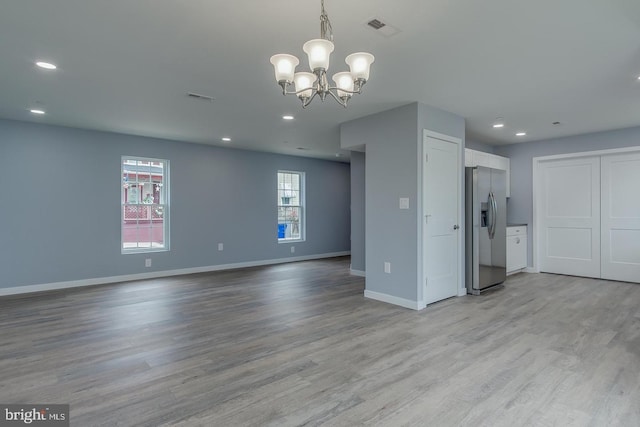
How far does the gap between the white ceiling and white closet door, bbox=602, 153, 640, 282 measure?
34.3 inches

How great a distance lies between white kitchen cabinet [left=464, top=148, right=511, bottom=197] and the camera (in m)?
5.41

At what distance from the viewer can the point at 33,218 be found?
5125 mm

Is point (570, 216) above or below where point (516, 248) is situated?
above

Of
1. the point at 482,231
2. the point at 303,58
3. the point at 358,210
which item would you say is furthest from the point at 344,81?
the point at 358,210

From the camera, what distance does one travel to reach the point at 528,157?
6.48 meters

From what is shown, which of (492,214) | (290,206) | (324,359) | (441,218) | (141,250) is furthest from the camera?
(290,206)

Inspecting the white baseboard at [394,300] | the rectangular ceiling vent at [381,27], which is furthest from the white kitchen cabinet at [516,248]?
the rectangular ceiling vent at [381,27]

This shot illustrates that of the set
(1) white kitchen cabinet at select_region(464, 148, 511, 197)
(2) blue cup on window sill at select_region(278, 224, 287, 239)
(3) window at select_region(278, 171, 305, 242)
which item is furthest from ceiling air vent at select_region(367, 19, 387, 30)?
(2) blue cup on window sill at select_region(278, 224, 287, 239)

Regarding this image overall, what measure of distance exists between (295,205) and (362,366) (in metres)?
5.93

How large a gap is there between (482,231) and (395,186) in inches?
62.3

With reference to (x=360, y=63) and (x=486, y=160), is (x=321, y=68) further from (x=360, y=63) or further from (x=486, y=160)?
(x=486, y=160)

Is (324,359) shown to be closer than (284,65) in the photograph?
No

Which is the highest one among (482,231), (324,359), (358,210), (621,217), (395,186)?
(395,186)

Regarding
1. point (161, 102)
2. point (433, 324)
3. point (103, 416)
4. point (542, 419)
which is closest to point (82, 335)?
point (103, 416)
